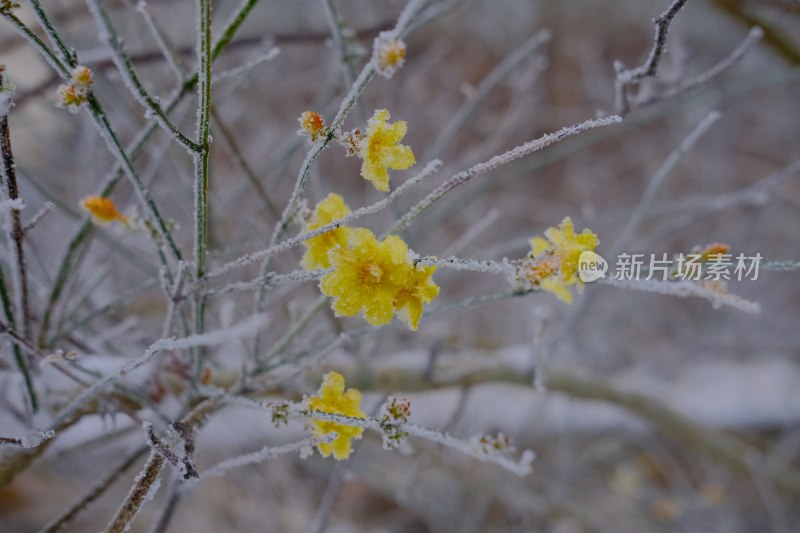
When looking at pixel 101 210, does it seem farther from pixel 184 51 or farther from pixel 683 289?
pixel 184 51

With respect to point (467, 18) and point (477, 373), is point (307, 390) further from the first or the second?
point (467, 18)

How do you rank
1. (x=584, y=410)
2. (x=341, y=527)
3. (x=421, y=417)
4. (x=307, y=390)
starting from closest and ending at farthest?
(x=307, y=390) → (x=421, y=417) → (x=584, y=410) → (x=341, y=527)

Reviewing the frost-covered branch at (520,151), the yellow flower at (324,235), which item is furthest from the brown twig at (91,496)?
the frost-covered branch at (520,151)

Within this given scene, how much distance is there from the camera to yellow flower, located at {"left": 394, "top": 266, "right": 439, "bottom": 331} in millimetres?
820

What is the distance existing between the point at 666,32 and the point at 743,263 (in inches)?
16.6

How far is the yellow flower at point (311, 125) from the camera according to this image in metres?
0.73

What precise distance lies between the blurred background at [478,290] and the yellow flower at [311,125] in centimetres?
47

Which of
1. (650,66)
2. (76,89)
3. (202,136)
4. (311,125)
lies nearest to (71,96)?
(76,89)

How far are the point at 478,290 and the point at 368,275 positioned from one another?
246cm

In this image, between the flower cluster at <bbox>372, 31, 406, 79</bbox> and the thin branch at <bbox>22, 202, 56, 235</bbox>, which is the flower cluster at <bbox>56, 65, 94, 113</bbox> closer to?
the thin branch at <bbox>22, 202, 56, 235</bbox>

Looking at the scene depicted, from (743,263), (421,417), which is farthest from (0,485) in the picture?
(421,417)

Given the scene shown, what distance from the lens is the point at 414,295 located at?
83 centimetres

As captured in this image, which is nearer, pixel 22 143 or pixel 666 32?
pixel 666 32

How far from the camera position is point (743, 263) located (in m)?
0.89
